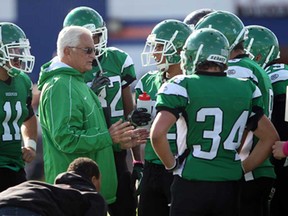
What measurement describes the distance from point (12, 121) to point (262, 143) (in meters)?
1.88

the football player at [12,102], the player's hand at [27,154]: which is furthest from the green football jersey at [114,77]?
the player's hand at [27,154]

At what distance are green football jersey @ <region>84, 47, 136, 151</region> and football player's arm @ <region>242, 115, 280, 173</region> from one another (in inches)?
47.1

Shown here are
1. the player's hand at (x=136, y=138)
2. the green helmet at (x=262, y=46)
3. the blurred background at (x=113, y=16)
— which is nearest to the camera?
the player's hand at (x=136, y=138)

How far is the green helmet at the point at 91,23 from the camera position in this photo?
6926 mm

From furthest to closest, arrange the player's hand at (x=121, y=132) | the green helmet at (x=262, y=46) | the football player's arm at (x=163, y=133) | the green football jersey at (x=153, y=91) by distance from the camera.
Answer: the green helmet at (x=262, y=46) < the green football jersey at (x=153, y=91) < the player's hand at (x=121, y=132) < the football player's arm at (x=163, y=133)

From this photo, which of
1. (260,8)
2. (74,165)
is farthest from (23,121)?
(260,8)

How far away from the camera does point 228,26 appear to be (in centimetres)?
641

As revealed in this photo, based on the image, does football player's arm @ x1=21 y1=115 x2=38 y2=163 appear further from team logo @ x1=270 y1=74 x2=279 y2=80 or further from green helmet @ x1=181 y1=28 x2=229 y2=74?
team logo @ x1=270 y1=74 x2=279 y2=80

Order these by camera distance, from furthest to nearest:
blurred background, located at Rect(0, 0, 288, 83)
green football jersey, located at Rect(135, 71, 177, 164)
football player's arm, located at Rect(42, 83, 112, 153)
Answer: blurred background, located at Rect(0, 0, 288, 83) → green football jersey, located at Rect(135, 71, 177, 164) → football player's arm, located at Rect(42, 83, 112, 153)

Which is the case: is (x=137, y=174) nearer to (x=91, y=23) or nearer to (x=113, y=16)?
(x=91, y=23)

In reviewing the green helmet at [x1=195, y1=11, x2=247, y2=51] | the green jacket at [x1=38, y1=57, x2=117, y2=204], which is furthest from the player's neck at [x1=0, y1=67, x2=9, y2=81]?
the green helmet at [x1=195, y1=11, x2=247, y2=51]

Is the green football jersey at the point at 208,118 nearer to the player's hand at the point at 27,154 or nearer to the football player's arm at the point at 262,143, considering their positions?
the football player's arm at the point at 262,143

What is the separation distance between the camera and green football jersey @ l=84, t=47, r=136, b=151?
6.89 meters

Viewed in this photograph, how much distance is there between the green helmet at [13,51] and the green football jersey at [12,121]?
132mm
